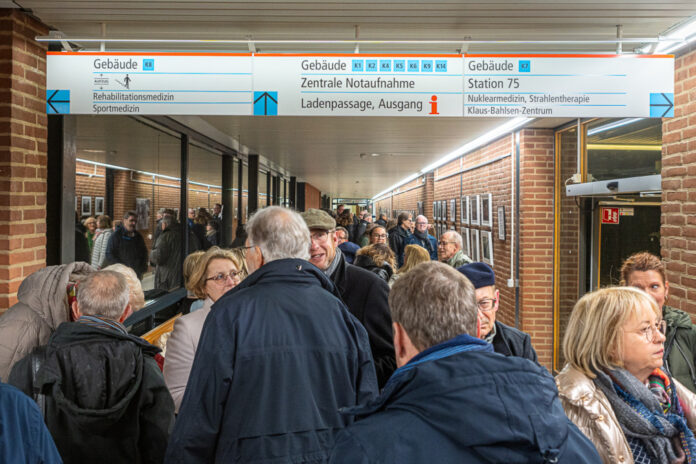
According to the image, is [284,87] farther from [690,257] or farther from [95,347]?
[690,257]

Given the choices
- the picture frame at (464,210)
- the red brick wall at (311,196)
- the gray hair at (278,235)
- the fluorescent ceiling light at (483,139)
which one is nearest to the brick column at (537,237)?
the fluorescent ceiling light at (483,139)

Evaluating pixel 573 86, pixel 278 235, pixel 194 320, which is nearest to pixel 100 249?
pixel 194 320

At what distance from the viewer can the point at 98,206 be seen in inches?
190

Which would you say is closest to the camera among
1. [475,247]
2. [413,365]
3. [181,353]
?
[413,365]

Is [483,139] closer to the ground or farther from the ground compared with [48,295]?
farther from the ground

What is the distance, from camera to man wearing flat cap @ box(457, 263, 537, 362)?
2.47 m

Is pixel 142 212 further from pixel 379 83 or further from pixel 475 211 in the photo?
pixel 475 211

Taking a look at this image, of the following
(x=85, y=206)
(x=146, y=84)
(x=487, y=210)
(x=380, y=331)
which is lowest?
(x=380, y=331)

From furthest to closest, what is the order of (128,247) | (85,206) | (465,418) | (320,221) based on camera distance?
1. (128,247)
2. (85,206)
3. (320,221)
4. (465,418)

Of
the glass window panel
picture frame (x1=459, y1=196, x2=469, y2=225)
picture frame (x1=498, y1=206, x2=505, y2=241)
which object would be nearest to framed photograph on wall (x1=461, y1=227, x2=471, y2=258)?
picture frame (x1=459, y1=196, x2=469, y2=225)

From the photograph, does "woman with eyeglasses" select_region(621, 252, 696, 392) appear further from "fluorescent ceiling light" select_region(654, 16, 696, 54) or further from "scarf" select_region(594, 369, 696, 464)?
"fluorescent ceiling light" select_region(654, 16, 696, 54)

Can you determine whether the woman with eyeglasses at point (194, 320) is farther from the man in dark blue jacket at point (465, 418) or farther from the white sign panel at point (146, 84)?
the man in dark blue jacket at point (465, 418)

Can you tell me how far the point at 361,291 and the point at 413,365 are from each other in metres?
1.65

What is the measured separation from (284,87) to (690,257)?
300 cm
